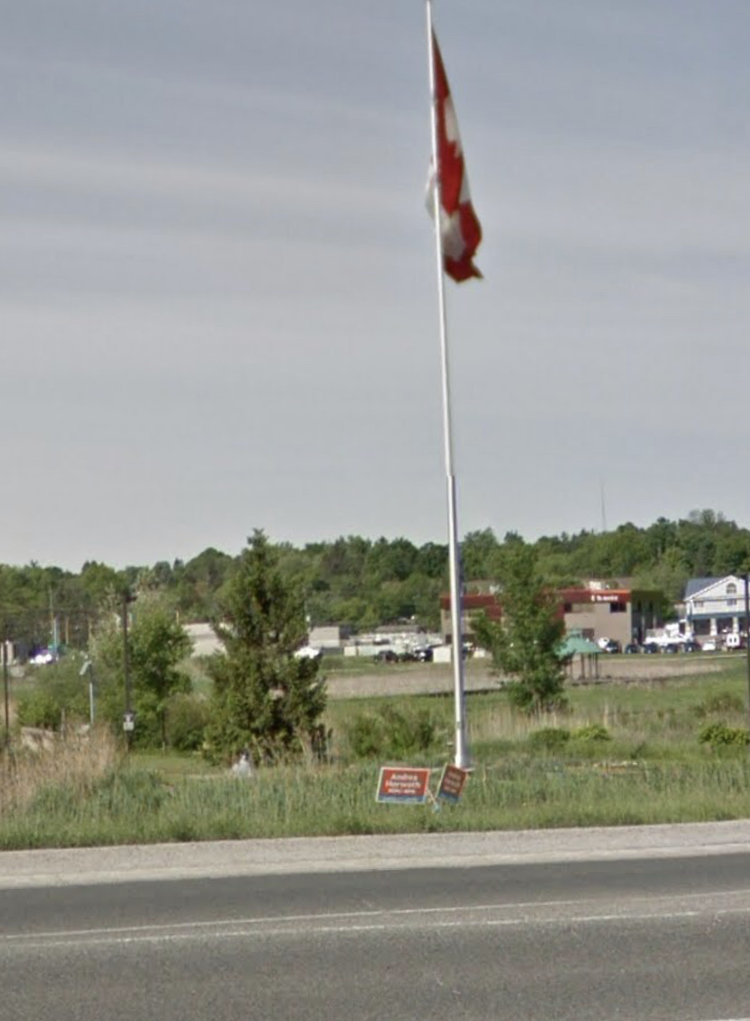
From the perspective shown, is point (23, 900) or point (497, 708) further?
point (497, 708)

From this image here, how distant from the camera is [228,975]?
942 cm

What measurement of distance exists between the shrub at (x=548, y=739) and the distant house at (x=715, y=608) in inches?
3587

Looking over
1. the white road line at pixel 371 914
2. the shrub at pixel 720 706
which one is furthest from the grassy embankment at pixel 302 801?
the shrub at pixel 720 706

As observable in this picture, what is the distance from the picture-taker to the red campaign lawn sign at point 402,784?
17.2 m

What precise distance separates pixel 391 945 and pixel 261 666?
66.7ft

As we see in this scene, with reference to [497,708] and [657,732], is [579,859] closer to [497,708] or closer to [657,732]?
[657,732]

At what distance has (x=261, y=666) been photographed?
100.0ft

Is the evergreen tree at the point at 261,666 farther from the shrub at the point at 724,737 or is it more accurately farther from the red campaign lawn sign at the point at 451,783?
the red campaign lawn sign at the point at 451,783

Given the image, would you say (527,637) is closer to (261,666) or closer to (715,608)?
(261,666)

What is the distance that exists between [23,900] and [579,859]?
4.80 meters

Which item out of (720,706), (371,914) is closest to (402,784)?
(371,914)

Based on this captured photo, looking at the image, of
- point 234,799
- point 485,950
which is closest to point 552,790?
point 234,799

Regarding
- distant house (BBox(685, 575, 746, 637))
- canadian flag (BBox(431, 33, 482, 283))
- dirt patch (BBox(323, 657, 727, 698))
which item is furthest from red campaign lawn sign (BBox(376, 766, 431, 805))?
distant house (BBox(685, 575, 746, 637))

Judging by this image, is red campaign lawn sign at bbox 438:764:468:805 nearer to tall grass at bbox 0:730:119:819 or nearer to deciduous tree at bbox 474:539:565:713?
tall grass at bbox 0:730:119:819
